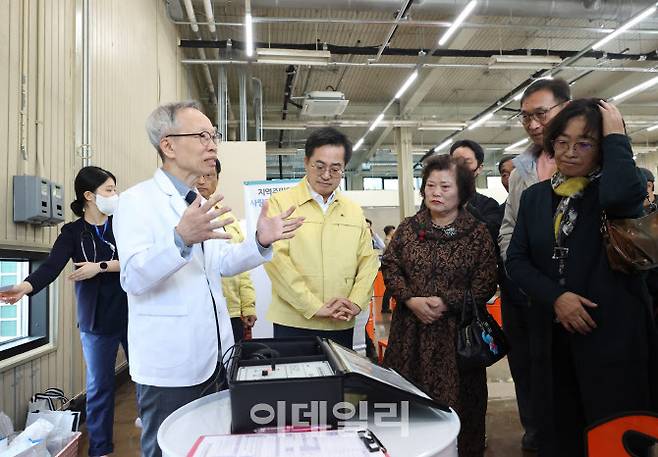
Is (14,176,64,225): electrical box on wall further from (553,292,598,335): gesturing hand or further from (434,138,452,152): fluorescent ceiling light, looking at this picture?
(434,138,452,152): fluorescent ceiling light

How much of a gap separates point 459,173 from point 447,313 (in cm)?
56

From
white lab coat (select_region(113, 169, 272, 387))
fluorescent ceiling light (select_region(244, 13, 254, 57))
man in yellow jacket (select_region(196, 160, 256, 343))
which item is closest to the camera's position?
white lab coat (select_region(113, 169, 272, 387))

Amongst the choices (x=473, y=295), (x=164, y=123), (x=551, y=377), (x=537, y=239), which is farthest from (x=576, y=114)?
(x=164, y=123)

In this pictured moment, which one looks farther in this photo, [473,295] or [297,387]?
[473,295]

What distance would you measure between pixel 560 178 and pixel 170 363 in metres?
1.31

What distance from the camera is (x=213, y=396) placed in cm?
110

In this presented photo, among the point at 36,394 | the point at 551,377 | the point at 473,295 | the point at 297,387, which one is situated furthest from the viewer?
the point at 36,394

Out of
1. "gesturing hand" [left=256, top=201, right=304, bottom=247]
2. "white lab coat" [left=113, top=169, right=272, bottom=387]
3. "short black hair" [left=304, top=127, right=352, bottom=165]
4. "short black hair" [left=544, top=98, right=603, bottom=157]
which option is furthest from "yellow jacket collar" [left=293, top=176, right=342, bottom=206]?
"short black hair" [left=544, top=98, right=603, bottom=157]

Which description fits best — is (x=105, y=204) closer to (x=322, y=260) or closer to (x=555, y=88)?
(x=322, y=260)

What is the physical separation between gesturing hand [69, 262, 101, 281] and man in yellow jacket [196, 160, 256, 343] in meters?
0.61

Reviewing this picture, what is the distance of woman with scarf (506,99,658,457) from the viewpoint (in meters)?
1.38

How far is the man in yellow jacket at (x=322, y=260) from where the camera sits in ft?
6.01

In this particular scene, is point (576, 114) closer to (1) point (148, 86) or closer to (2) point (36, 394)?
(2) point (36, 394)

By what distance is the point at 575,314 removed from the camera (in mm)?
1416
